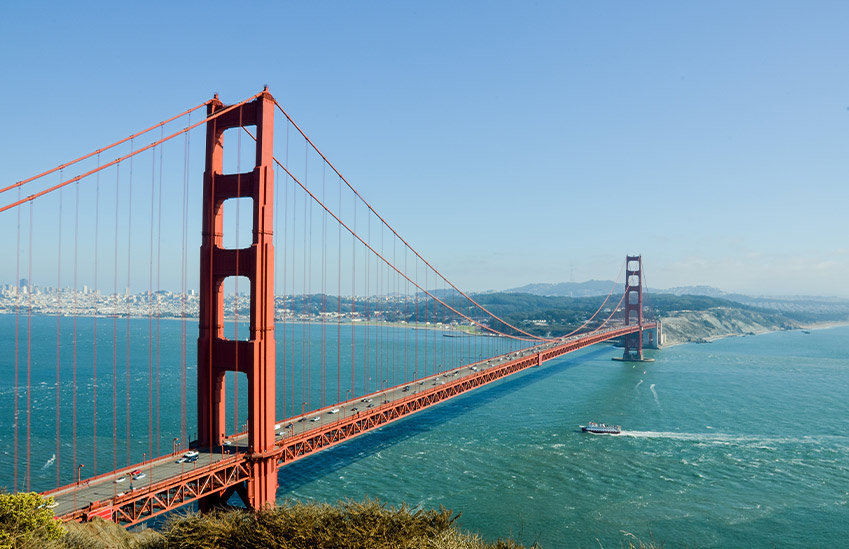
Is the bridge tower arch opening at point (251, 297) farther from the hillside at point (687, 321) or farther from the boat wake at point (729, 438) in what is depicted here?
the hillside at point (687, 321)

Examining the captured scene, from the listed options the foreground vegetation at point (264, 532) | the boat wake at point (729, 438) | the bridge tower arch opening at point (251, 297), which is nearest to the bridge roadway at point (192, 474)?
the bridge tower arch opening at point (251, 297)

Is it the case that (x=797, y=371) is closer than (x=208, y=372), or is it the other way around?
(x=208, y=372)

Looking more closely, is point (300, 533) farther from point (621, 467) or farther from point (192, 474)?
point (621, 467)

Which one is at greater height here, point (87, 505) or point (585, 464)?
point (87, 505)

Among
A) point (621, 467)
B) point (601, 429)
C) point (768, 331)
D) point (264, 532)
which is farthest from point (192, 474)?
point (768, 331)

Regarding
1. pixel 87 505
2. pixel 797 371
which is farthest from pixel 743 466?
pixel 797 371

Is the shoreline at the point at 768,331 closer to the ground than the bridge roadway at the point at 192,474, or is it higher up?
closer to the ground

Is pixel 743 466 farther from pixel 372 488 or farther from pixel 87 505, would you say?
pixel 87 505
